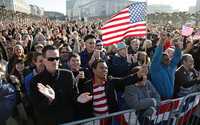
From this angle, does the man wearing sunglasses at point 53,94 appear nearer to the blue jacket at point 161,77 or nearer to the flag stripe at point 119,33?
the blue jacket at point 161,77

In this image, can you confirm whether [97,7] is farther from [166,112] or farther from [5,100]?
[5,100]

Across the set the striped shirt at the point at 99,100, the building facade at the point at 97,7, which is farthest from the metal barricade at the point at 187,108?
the building facade at the point at 97,7

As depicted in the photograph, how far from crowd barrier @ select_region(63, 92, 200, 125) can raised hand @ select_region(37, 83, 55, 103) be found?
492 mm

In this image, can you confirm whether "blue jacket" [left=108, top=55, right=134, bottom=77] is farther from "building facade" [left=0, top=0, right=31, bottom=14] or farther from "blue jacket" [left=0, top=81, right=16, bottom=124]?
"building facade" [left=0, top=0, right=31, bottom=14]

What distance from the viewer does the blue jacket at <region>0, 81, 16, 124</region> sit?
4243mm

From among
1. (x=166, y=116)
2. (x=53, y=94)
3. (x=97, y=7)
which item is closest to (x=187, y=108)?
(x=166, y=116)

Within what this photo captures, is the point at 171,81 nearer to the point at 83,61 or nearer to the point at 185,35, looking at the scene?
the point at 83,61

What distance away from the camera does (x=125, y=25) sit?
6.16 meters

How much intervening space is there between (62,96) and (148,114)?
133 cm

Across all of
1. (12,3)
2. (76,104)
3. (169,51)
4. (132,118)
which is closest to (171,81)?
(169,51)

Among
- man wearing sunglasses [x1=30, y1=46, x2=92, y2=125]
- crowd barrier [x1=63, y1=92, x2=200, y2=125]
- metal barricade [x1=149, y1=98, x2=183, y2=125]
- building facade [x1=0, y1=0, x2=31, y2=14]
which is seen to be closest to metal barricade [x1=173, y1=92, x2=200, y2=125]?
crowd barrier [x1=63, y1=92, x2=200, y2=125]

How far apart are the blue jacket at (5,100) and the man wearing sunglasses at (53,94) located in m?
0.36

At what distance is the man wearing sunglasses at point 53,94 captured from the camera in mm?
3988

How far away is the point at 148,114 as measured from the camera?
473 centimetres
